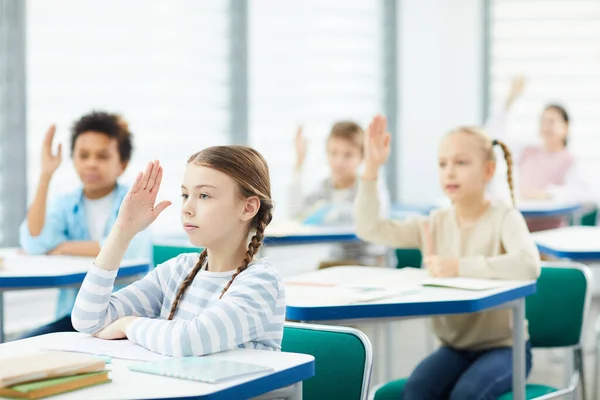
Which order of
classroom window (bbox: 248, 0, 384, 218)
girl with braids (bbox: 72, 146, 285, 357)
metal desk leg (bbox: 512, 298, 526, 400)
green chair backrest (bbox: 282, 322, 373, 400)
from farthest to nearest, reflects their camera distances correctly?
classroom window (bbox: 248, 0, 384, 218)
metal desk leg (bbox: 512, 298, 526, 400)
green chair backrest (bbox: 282, 322, 373, 400)
girl with braids (bbox: 72, 146, 285, 357)

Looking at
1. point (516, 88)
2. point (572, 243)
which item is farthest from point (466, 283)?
point (516, 88)

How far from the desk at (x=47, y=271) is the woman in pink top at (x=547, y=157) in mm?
3492

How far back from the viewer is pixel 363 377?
2014 millimetres

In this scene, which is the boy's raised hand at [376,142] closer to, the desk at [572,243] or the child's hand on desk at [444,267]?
the child's hand on desk at [444,267]

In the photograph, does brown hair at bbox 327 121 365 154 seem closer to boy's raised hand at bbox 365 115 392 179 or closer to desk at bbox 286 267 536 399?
boy's raised hand at bbox 365 115 392 179

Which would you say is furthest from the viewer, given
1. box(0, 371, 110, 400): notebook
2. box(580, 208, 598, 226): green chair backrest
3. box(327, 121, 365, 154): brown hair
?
box(580, 208, 598, 226): green chair backrest

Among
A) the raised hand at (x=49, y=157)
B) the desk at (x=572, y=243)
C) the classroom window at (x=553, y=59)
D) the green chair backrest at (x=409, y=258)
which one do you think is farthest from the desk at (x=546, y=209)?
the raised hand at (x=49, y=157)

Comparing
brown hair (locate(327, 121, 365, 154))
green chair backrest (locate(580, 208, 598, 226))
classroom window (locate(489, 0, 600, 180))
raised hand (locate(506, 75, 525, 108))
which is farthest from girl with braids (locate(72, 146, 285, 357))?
classroom window (locate(489, 0, 600, 180))

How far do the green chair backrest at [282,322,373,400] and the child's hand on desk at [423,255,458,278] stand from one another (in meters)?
0.95

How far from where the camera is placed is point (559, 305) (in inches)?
119

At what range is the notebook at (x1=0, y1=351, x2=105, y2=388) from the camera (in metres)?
1.50

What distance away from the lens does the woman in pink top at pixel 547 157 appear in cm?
622

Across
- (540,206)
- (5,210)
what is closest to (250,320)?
(5,210)

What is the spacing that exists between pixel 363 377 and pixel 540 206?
3621 millimetres
